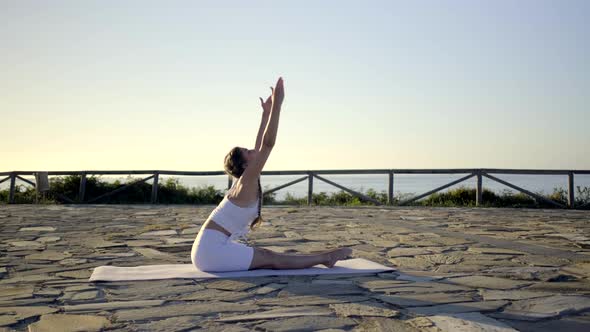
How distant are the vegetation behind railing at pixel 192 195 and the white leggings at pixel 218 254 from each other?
32.8 ft

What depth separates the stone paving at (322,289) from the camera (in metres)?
2.84

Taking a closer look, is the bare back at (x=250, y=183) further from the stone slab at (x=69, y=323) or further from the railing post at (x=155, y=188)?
the railing post at (x=155, y=188)

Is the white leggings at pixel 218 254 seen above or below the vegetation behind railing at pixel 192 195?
below

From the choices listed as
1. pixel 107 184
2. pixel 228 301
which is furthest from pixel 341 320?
pixel 107 184

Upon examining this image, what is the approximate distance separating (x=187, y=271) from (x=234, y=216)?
659mm

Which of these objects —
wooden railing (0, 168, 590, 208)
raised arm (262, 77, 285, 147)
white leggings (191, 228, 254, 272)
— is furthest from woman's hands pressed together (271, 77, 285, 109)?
wooden railing (0, 168, 590, 208)

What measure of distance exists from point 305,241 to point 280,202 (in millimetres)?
8155

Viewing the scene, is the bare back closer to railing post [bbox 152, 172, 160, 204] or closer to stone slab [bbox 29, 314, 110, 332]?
stone slab [bbox 29, 314, 110, 332]

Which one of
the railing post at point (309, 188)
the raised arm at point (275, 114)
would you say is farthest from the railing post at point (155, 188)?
the raised arm at point (275, 114)

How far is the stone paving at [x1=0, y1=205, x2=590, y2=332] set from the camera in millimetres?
2842

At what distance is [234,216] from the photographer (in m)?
4.04

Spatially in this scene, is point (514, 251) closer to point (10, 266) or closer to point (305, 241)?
point (305, 241)

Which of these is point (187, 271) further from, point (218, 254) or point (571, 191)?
point (571, 191)

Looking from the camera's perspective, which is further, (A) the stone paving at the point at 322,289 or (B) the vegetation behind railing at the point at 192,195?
(B) the vegetation behind railing at the point at 192,195
